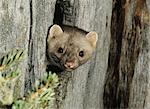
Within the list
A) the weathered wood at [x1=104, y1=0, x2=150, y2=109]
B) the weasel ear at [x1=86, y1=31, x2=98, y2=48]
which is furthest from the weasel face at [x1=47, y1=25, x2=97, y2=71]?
the weathered wood at [x1=104, y1=0, x2=150, y2=109]

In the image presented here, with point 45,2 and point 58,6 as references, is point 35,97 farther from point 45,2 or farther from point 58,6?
point 58,6

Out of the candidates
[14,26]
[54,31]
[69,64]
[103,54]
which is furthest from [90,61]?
[14,26]

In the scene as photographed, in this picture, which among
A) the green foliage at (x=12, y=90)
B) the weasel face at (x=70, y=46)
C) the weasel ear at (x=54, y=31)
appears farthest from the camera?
the weasel face at (x=70, y=46)

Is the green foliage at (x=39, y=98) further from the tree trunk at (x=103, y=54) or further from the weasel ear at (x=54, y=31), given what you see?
the weasel ear at (x=54, y=31)

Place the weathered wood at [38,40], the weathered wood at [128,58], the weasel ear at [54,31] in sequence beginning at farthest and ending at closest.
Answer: the weathered wood at [128,58]
the weasel ear at [54,31]
the weathered wood at [38,40]

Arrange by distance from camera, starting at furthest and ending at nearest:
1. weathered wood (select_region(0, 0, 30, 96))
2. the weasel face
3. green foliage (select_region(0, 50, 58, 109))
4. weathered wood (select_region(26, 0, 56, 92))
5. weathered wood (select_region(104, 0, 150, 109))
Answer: weathered wood (select_region(104, 0, 150, 109)) → the weasel face → weathered wood (select_region(26, 0, 56, 92)) → weathered wood (select_region(0, 0, 30, 96)) → green foliage (select_region(0, 50, 58, 109))

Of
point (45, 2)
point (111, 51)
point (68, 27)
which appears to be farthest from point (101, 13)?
point (45, 2)

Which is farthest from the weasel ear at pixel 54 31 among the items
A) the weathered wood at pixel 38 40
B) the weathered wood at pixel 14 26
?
the weathered wood at pixel 14 26

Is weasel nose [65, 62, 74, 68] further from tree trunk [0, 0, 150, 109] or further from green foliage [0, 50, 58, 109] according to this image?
green foliage [0, 50, 58, 109]
